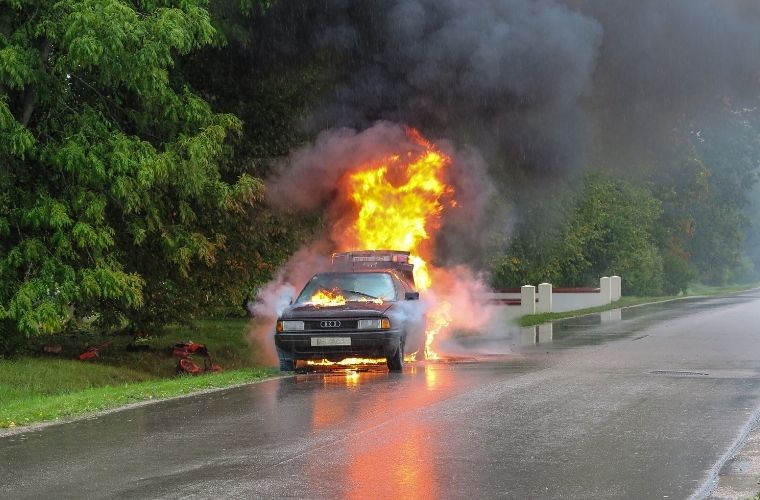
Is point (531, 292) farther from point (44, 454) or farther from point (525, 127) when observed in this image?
point (44, 454)

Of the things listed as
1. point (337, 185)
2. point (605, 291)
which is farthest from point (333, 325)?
point (605, 291)

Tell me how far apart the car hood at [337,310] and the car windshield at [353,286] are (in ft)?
1.87

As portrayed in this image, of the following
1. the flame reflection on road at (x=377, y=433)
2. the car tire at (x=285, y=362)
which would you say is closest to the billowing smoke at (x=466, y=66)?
the car tire at (x=285, y=362)

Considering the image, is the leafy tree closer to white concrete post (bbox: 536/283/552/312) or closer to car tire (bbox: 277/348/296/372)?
car tire (bbox: 277/348/296/372)

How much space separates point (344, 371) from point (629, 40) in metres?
10.9

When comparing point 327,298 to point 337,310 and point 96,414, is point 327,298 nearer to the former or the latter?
point 337,310

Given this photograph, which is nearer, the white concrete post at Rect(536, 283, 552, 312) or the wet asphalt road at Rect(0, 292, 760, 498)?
the wet asphalt road at Rect(0, 292, 760, 498)

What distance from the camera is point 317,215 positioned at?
24.0m

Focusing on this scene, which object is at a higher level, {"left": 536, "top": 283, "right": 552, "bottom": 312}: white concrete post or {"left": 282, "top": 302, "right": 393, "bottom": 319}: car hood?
{"left": 536, "top": 283, "right": 552, "bottom": 312}: white concrete post

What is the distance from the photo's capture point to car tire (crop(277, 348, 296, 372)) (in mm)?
16344

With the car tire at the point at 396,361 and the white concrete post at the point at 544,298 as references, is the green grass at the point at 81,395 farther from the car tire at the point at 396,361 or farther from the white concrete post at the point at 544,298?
the white concrete post at the point at 544,298

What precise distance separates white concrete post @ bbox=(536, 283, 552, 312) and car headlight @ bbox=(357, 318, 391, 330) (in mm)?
23671

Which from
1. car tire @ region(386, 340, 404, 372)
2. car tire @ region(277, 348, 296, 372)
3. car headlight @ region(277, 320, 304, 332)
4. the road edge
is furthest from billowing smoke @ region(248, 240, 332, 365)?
the road edge

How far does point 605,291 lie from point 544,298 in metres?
9.17
